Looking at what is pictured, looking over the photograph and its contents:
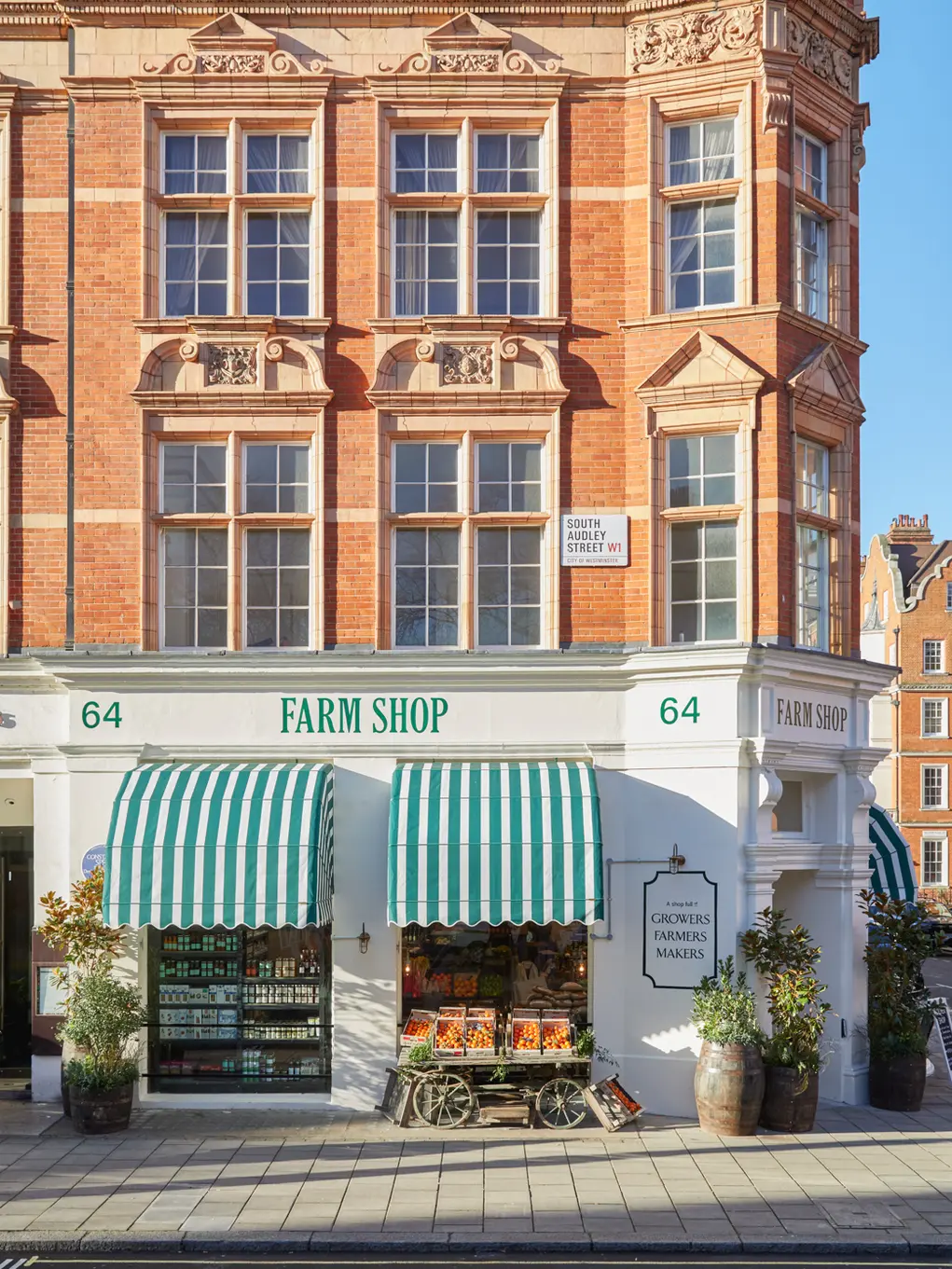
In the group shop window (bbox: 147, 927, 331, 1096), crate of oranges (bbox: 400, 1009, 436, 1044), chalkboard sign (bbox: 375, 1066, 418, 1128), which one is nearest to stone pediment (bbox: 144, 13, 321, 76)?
shop window (bbox: 147, 927, 331, 1096)

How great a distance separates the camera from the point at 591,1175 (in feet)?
43.8

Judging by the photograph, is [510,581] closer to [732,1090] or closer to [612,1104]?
[612,1104]

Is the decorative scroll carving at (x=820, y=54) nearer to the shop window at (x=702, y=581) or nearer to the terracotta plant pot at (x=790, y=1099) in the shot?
the shop window at (x=702, y=581)

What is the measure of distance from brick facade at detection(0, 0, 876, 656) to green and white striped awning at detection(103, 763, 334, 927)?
212cm

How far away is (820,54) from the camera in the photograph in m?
17.2

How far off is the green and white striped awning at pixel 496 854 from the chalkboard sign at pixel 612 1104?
1.87m

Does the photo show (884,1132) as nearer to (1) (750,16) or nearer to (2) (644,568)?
(2) (644,568)

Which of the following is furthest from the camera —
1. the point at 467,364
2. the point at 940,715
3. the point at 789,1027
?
the point at 940,715

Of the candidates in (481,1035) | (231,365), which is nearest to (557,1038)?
(481,1035)

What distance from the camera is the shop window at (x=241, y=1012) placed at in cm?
1636

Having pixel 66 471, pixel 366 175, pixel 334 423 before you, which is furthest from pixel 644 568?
pixel 66 471

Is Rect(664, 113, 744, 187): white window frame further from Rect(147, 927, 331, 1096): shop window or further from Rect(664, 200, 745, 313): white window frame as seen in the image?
Rect(147, 927, 331, 1096): shop window

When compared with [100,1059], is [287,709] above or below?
above

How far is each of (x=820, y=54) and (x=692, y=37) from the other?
70.6 inches
